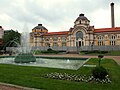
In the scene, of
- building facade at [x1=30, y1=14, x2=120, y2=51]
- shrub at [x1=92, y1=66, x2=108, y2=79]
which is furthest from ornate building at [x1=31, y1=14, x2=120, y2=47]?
shrub at [x1=92, y1=66, x2=108, y2=79]

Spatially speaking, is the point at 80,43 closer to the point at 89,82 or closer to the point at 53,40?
the point at 53,40

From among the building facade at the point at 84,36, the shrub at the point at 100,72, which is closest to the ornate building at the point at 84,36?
the building facade at the point at 84,36

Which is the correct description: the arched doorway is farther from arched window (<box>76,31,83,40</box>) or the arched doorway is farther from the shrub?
the shrub

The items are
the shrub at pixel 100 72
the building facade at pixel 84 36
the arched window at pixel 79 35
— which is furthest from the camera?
the arched window at pixel 79 35

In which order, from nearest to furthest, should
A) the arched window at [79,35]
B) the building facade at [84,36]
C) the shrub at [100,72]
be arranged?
the shrub at [100,72] < the building facade at [84,36] < the arched window at [79,35]

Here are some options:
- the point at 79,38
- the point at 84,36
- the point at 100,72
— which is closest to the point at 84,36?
the point at 84,36

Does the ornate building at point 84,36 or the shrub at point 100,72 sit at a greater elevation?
the ornate building at point 84,36

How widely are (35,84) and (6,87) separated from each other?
1.28 m

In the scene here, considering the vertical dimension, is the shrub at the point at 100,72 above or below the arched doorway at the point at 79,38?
below

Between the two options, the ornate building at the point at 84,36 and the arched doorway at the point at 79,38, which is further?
the arched doorway at the point at 79,38

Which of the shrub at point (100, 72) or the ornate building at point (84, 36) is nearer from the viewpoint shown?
the shrub at point (100, 72)

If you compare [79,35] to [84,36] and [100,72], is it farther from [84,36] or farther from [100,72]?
[100,72]

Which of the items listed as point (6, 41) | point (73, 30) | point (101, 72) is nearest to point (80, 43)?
point (73, 30)

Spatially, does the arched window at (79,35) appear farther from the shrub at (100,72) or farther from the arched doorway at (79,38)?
the shrub at (100,72)
